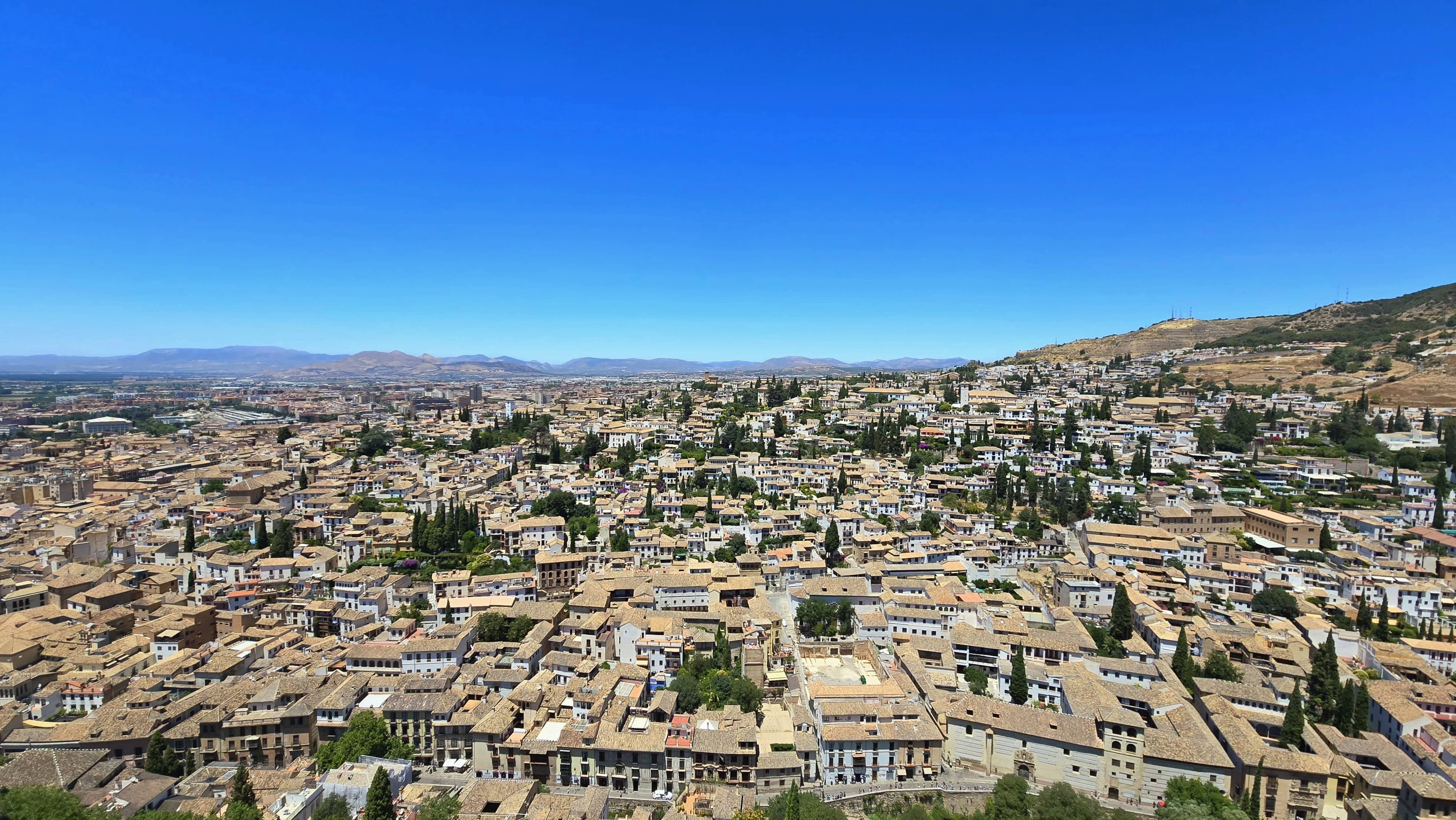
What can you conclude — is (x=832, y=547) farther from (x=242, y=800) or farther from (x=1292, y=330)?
(x=1292, y=330)

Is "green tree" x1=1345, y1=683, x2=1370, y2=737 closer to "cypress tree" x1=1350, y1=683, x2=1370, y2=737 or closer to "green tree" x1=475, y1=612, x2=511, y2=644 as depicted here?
"cypress tree" x1=1350, y1=683, x2=1370, y2=737

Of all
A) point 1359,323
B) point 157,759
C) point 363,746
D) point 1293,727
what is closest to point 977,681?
point 1293,727

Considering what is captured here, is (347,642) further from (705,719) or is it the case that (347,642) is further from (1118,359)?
(1118,359)

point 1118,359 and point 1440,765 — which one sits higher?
point 1118,359

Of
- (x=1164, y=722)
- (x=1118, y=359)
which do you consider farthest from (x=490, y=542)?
(x=1118, y=359)

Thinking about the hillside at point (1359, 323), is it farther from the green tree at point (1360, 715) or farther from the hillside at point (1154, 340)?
the green tree at point (1360, 715)

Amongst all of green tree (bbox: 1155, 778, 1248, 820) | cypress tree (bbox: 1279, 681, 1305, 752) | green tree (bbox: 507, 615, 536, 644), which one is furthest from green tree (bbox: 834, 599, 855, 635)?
cypress tree (bbox: 1279, 681, 1305, 752)

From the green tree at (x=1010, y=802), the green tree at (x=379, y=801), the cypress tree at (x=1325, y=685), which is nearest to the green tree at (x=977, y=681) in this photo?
the green tree at (x=1010, y=802)
